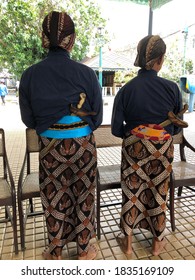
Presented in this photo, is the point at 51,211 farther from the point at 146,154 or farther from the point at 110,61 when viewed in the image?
the point at 110,61

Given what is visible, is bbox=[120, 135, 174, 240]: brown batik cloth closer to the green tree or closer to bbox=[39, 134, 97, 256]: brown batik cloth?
bbox=[39, 134, 97, 256]: brown batik cloth

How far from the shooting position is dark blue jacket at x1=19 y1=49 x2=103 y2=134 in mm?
1365

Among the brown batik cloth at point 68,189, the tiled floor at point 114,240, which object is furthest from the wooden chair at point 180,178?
the brown batik cloth at point 68,189

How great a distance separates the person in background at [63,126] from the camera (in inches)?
53.8

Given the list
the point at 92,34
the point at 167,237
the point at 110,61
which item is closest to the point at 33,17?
the point at 92,34

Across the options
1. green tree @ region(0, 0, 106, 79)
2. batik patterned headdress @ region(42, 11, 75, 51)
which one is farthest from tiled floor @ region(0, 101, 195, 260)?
green tree @ region(0, 0, 106, 79)

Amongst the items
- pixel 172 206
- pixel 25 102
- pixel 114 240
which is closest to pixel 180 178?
pixel 172 206

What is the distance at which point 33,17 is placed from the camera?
7.67 m

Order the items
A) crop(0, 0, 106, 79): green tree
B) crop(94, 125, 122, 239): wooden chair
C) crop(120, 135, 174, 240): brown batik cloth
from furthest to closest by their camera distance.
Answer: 1. crop(0, 0, 106, 79): green tree
2. crop(94, 125, 122, 239): wooden chair
3. crop(120, 135, 174, 240): brown batik cloth

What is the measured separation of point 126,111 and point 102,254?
108 cm

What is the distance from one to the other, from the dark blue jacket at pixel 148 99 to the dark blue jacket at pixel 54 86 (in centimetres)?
29

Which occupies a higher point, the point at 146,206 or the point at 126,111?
the point at 126,111

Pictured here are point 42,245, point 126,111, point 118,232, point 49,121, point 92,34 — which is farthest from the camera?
point 92,34

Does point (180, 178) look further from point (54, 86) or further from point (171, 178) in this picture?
point (54, 86)
